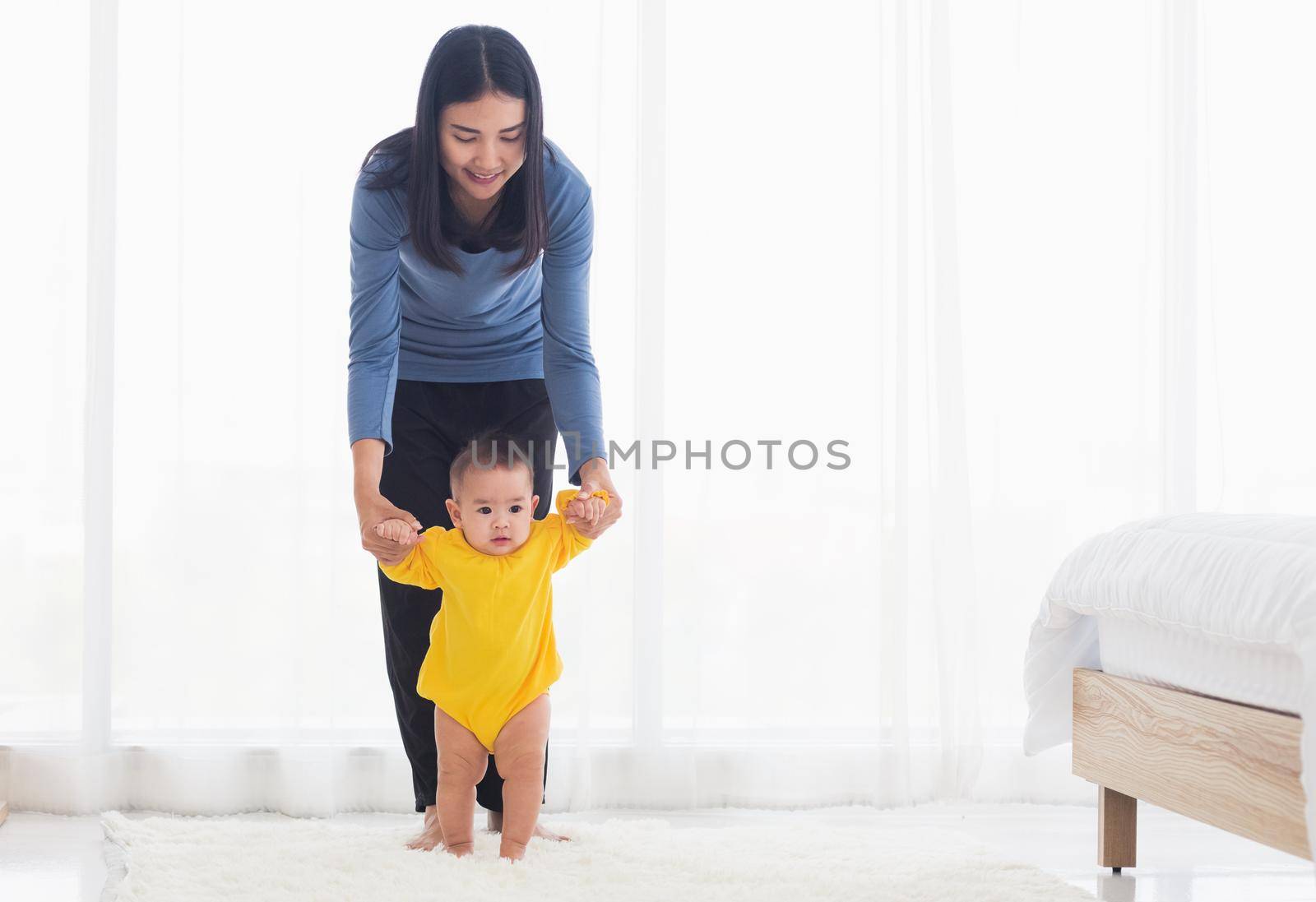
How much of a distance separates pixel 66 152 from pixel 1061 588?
7.09 feet

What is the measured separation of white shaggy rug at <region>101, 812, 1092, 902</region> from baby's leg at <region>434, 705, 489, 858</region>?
0.04 metres

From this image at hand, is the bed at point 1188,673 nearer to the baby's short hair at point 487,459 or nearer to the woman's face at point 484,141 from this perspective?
the baby's short hair at point 487,459

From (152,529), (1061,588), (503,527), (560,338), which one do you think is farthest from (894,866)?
(152,529)

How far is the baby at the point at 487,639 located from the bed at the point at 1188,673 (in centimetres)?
81

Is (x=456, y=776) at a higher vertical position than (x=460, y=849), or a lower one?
higher

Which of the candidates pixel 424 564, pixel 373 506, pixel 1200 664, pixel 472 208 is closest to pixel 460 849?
pixel 424 564

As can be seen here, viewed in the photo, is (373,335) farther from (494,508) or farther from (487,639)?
(487,639)

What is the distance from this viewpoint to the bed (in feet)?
4.31

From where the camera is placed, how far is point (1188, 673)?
1.52m

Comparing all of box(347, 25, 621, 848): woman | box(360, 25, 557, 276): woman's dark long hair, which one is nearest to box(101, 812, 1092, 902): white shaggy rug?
box(347, 25, 621, 848): woman

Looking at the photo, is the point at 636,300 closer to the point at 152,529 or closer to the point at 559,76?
the point at 559,76

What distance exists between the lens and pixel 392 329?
1.82 m

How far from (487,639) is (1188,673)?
3.35 feet

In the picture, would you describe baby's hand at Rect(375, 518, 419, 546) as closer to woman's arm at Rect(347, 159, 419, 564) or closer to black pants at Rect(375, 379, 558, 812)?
woman's arm at Rect(347, 159, 419, 564)
